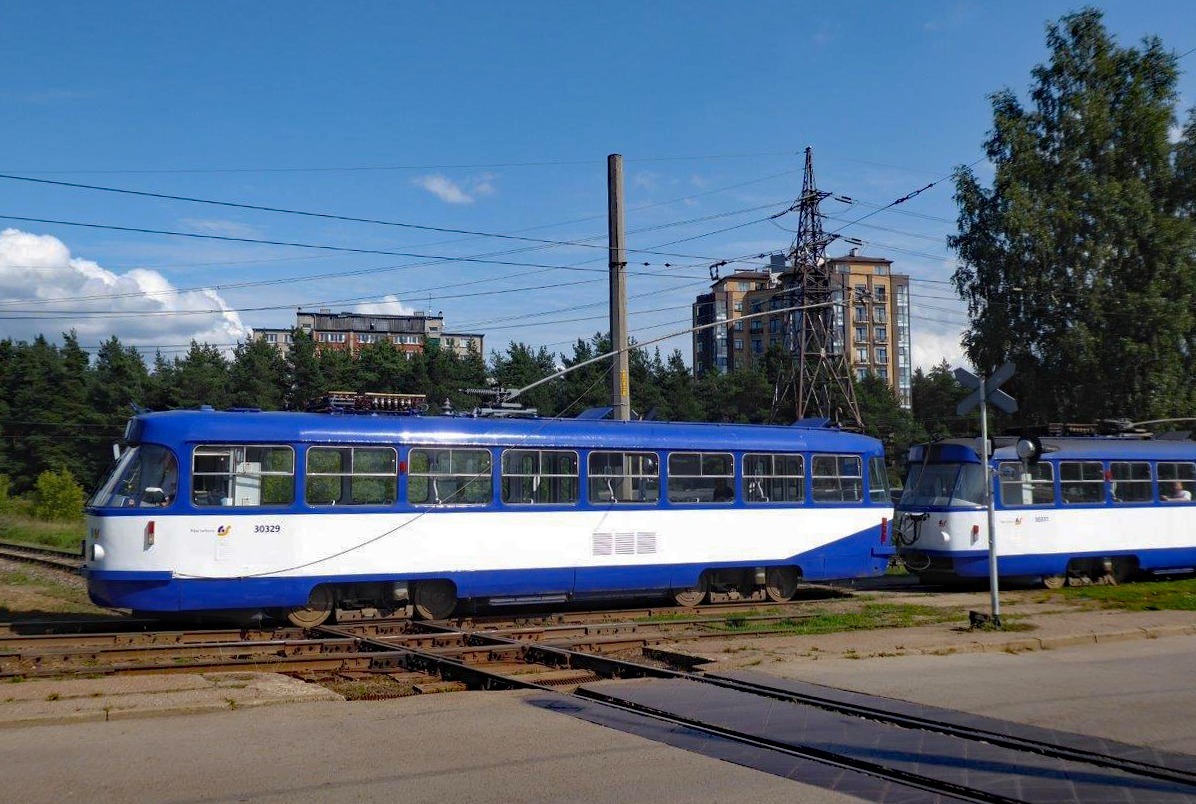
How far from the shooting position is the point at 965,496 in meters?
21.0

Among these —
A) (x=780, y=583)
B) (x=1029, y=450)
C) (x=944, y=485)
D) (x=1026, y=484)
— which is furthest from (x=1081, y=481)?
(x=780, y=583)

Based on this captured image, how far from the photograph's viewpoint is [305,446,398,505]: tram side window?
49.8 feet

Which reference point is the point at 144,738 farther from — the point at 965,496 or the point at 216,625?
the point at 965,496

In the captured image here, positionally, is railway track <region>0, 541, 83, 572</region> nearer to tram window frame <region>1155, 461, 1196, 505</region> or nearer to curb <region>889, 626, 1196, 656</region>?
curb <region>889, 626, 1196, 656</region>

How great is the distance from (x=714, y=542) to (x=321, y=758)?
36.9ft

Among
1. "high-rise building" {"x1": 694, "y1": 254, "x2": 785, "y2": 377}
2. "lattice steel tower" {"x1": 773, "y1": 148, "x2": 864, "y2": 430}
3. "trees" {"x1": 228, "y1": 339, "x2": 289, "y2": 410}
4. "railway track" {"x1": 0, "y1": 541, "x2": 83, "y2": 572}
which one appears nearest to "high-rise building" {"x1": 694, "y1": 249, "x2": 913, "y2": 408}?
"high-rise building" {"x1": 694, "y1": 254, "x2": 785, "y2": 377}

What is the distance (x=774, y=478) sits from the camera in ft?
62.6

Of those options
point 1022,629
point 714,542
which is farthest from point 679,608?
point 1022,629

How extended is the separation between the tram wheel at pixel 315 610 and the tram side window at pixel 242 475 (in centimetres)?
146

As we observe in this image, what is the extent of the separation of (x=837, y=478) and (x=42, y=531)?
40.1 meters

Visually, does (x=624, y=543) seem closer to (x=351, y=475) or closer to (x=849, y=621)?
(x=849, y=621)

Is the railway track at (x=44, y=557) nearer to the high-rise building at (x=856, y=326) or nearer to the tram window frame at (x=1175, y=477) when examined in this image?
the tram window frame at (x=1175, y=477)

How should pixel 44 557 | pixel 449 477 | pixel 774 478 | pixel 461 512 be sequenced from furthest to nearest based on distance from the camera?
pixel 44 557, pixel 774 478, pixel 449 477, pixel 461 512

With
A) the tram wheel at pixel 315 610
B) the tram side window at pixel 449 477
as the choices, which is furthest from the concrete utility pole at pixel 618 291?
the tram wheel at pixel 315 610
